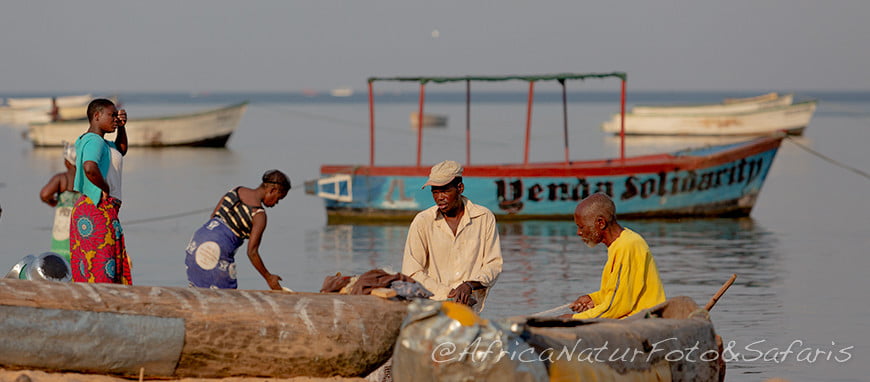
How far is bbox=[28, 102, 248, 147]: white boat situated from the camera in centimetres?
3866

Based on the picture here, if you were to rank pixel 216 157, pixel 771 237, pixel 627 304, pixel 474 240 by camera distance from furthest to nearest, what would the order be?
pixel 216 157
pixel 771 237
pixel 474 240
pixel 627 304

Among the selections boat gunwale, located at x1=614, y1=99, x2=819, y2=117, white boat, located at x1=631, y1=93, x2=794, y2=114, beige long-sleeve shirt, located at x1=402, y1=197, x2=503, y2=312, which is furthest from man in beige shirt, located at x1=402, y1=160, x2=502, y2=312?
white boat, located at x1=631, y1=93, x2=794, y2=114

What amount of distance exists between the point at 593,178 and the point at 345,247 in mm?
3488

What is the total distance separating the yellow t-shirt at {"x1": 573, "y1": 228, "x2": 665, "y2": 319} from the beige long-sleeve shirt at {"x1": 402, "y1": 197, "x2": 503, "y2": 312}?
0.74 meters

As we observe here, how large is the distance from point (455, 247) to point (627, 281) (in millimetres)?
1057

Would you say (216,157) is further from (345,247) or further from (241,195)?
(241,195)

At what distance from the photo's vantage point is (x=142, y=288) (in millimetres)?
5801

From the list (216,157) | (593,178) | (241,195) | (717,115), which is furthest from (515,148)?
(241,195)

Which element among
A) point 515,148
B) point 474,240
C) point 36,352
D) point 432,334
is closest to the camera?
point 432,334

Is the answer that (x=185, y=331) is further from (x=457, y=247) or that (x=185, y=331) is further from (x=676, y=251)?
(x=676, y=251)

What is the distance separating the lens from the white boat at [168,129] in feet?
Result: 127

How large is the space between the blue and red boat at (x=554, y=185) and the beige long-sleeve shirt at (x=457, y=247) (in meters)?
8.99

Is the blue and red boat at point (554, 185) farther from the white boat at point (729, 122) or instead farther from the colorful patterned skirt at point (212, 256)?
the white boat at point (729, 122)

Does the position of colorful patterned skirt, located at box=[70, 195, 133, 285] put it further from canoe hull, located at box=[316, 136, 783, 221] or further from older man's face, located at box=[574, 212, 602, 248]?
canoe hull, located at box=[316, 136, 783, 221]
